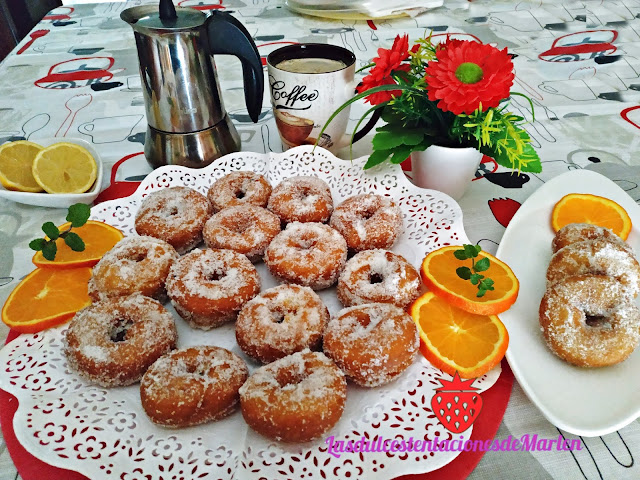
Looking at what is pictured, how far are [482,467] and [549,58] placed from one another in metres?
2.06

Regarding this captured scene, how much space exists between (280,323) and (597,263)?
0.71 metres

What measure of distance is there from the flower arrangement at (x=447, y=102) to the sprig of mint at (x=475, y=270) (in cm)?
32

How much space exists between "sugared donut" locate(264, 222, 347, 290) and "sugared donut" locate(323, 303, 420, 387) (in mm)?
175

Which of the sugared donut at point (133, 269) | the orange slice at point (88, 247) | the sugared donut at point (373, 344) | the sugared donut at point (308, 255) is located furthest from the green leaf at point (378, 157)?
the orange slice at point (88, 247)

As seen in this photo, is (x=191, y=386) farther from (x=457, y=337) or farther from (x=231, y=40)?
(x=231, y=40)

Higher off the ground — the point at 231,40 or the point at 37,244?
the point at 231,40

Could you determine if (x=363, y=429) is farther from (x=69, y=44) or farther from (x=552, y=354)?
(x=69, y=44)

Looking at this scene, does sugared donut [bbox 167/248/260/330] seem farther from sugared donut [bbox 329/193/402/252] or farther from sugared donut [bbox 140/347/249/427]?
sugared donut [bbox 329/193/402/252]

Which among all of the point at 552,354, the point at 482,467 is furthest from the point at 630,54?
the point at 482,467

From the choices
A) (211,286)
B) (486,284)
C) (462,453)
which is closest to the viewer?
(462,453)

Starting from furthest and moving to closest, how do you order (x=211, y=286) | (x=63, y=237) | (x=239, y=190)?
(x=239, y=190) → (x=63, y=237) → (x=211, y=286)

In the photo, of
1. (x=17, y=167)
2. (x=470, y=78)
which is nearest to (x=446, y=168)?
(x=470, y=78)

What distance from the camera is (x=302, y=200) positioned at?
134 centimetres

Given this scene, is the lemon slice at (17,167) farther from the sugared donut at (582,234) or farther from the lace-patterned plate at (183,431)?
the sugared donut at (582,234)
